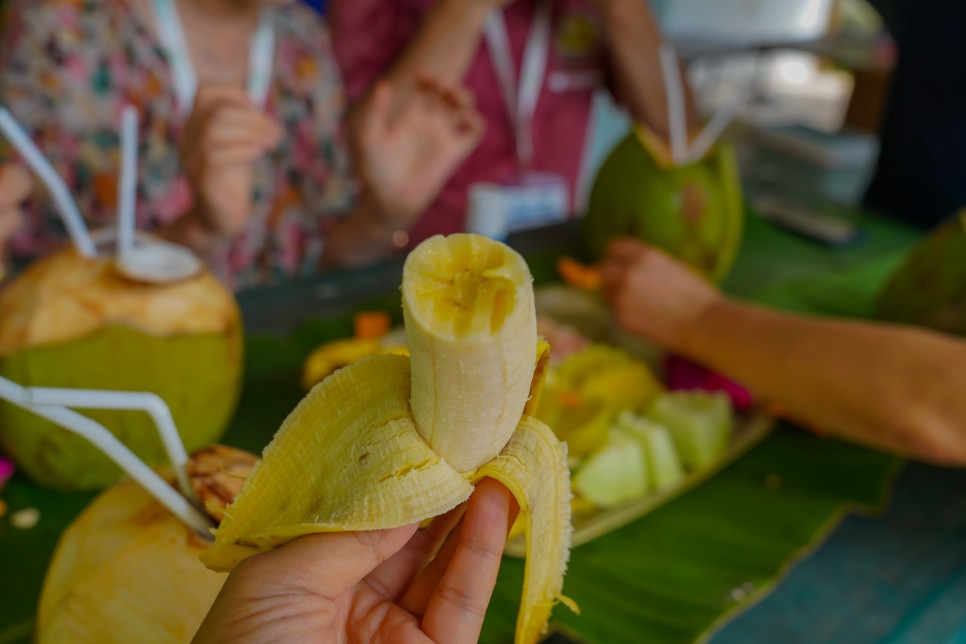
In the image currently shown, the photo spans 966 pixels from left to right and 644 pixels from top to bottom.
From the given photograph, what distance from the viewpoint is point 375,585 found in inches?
16.3

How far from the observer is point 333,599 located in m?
0.33

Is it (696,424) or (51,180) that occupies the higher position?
(51,180)

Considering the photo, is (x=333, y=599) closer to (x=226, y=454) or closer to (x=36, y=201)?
(x=226, y=454)

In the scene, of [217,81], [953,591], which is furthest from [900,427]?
[217,81]

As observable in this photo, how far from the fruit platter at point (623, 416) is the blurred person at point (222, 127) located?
0.29 m

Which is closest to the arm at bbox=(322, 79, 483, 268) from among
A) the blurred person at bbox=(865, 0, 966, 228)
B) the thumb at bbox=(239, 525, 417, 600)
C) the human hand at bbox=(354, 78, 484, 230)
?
the human hand at bbox=(354, 78, 484, 230)

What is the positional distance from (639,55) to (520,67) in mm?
269

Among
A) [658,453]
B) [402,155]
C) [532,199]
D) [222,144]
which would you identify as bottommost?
[532,199]

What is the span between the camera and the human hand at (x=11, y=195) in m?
0.69

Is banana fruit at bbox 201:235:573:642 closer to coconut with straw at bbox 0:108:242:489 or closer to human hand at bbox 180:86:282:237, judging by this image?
coconut with straw at bbox 0:108:242:489

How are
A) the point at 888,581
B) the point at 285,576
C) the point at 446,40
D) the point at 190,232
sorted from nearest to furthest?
the point at 285,576 < the point at 888,581 < the point at 190,232 < the point at 446,40

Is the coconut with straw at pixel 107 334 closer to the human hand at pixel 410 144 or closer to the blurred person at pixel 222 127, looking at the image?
the blurred person at pixel 222 127

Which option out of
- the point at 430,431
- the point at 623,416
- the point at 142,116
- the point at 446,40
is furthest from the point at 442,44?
the point at 430,431

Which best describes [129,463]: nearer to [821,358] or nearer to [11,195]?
[11,195]
